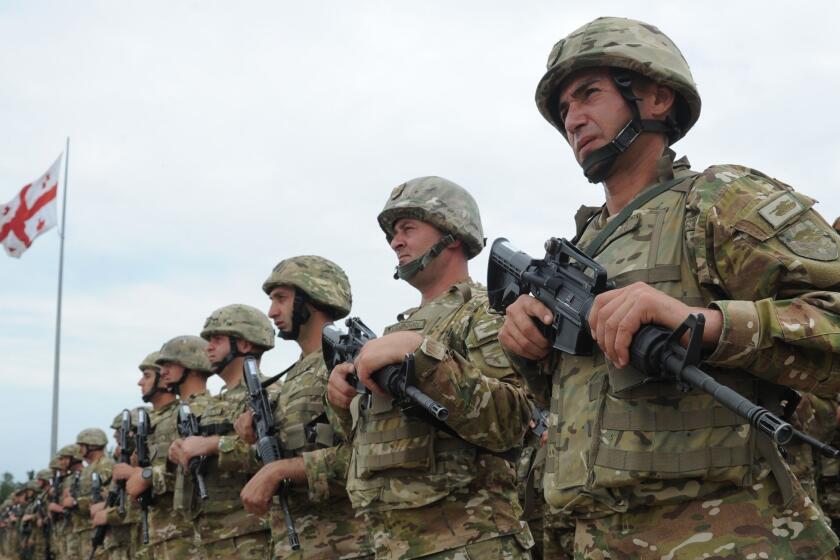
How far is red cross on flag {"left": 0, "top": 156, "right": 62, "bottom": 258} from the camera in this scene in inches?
1001

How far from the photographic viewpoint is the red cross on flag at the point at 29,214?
2542 cm

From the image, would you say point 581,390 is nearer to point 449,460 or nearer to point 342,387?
point 449,460

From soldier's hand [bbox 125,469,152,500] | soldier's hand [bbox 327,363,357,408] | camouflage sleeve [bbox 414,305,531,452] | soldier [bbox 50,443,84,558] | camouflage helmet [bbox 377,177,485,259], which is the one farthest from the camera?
soldier [bbox 50,443,84,558]

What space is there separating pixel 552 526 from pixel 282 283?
3308mm

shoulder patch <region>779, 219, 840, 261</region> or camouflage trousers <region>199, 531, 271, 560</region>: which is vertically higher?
camouflage trousers <region>199, 531, 271, 560</region>

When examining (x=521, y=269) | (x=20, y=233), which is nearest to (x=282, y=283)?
(x=521, y=269)

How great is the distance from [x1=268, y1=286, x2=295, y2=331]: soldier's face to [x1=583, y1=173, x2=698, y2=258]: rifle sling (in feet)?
14.7

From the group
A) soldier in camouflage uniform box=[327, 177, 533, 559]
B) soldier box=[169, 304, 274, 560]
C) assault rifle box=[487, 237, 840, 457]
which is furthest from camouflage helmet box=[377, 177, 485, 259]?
soldier box=[169, 304, 274, 560]

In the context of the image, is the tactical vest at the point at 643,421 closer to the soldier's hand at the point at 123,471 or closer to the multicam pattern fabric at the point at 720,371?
the multicam pattern fabric at the point at 720,371

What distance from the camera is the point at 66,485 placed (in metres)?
21.3

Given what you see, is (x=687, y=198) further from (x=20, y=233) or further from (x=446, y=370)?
(x=20, y=233)

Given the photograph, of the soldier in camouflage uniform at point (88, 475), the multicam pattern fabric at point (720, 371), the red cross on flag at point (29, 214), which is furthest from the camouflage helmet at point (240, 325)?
the red cross on flag at point (29, 214)

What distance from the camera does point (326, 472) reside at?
599 centimetres

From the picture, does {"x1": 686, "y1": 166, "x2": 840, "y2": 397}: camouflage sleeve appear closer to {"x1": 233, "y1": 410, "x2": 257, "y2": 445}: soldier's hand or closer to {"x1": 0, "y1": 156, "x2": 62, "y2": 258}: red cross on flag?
{"x1": 233, "y1": 410, "x2": 257, "y2": 445}: soldier's hand
